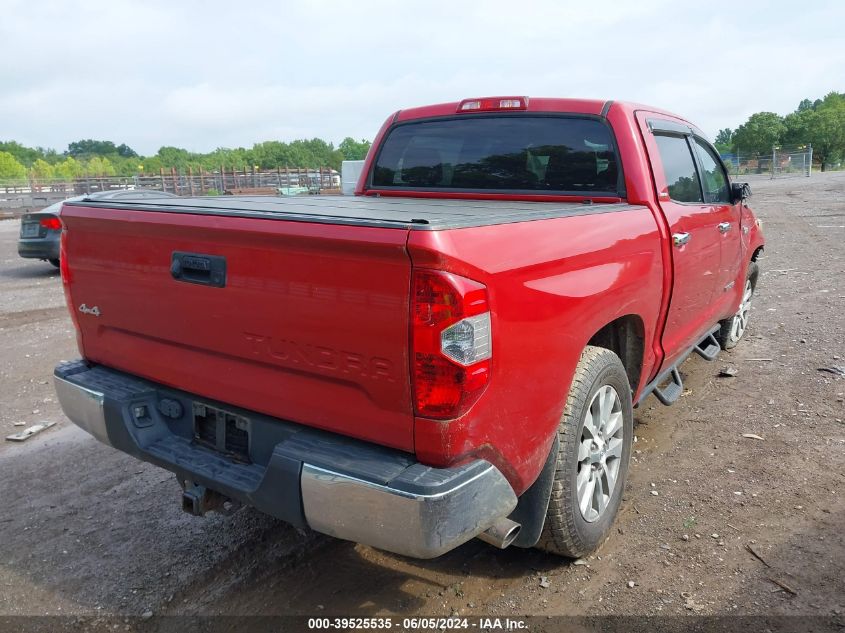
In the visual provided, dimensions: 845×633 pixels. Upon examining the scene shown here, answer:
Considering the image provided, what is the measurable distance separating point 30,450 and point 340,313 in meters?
3.27

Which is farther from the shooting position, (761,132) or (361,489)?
(761,132)

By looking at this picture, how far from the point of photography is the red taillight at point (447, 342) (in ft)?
6.58

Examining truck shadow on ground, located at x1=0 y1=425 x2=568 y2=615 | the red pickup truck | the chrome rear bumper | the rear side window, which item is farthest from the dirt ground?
the rear side window

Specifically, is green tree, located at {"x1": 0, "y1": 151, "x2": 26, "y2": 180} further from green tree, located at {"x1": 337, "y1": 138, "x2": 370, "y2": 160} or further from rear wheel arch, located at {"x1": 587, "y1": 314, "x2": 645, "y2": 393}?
rear wheel arch, located at {"x1": 587, "y1": 314, "x2": 645, "y2": 393}

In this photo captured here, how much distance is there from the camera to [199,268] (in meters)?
2.50

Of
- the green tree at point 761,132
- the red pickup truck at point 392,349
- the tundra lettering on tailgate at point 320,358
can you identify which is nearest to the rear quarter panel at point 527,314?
the red pickup truck at point 392,349

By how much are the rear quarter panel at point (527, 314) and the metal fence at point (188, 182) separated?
3608cm

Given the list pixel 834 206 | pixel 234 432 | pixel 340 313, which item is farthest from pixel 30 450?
pixel 834 206

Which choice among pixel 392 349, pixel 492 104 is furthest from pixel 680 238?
pixel 392 349

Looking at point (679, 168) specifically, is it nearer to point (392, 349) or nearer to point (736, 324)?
point (736, 324)

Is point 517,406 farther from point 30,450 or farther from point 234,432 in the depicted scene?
point 30,450

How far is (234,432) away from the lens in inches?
102

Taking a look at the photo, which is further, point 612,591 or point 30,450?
point 30,450

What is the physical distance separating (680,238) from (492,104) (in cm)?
142
